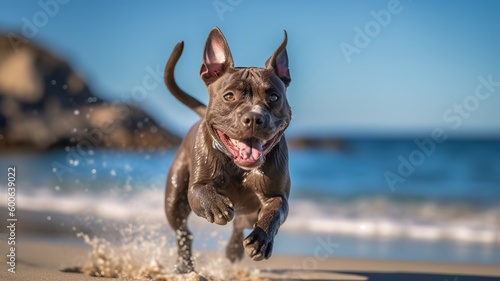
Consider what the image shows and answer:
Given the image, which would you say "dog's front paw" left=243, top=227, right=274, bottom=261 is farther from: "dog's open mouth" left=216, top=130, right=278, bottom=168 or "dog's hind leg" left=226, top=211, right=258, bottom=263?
"dog's hind leg" left=226, top=211, right=258, bottom=263

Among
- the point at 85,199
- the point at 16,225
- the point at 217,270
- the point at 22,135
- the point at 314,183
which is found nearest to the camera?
the point at 217,270

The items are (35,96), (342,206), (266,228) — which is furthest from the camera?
(35,96)

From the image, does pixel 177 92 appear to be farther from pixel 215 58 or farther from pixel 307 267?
pixel 307 267

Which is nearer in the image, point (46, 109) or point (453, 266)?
point (453, 266)

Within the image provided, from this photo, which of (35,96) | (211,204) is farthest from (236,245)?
(35,96)

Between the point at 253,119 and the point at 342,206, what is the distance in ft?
30.6

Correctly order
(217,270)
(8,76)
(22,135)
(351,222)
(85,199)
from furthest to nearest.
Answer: (8,76)
(22,135)
(85,199)
(351,222)
(217,270)

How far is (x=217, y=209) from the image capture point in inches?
165

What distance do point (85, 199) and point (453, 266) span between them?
287 inches

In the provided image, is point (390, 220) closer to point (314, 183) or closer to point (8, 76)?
point (314, 183)

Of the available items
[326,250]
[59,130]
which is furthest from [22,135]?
[326,250]

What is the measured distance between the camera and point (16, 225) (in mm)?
8414

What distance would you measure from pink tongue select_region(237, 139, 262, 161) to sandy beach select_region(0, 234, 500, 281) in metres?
1.89

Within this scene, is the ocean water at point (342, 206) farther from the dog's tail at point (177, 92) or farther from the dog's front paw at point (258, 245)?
the dog's front paw at point (258, 245)
